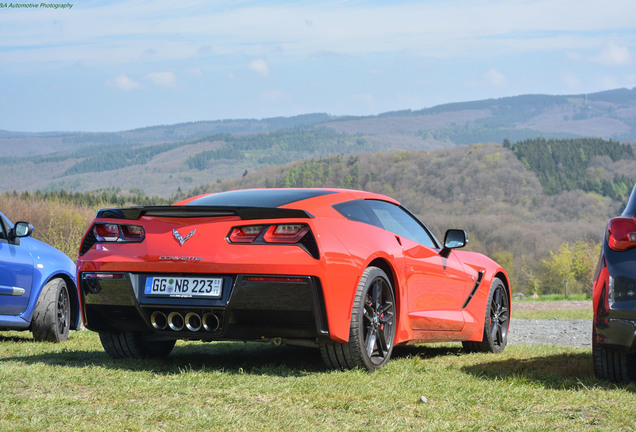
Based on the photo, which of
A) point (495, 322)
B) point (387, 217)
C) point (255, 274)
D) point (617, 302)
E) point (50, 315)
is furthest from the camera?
point (50, 315)

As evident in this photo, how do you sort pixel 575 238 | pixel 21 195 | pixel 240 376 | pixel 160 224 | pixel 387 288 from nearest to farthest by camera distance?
pixel 240 376 < pixel 160 224 < pixel 387 288 < pixel 21 195 < pixel 575 238

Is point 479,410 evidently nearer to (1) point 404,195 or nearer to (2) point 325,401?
(2) point 325,401

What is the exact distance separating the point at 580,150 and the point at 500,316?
649 ft

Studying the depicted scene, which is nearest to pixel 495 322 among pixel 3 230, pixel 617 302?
pixel 617 302

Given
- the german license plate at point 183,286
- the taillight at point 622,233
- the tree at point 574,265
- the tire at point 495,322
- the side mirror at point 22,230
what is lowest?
the tree at point 574,265

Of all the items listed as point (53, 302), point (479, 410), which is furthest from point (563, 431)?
point (53, 302)

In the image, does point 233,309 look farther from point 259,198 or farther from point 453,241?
point 453,241

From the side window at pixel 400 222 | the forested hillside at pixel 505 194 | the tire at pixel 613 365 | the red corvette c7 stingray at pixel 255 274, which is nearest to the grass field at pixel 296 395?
the tire at pixel 613 365

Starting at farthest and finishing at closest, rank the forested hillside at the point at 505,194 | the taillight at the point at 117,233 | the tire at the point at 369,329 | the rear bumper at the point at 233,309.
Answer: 1. the forested hillside at the point at 505,194
2. the taillight at the point at 117,233
3. the tire at the point at 369,329
4. the rear bumper at the point at 233,309

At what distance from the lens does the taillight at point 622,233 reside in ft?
17.1

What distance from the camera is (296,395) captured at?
4.64 meters

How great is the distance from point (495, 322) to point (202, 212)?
399 cm

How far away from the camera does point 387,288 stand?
6074mm

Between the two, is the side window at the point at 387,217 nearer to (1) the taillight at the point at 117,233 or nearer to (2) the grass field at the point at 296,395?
(2) the grass field at the point at 296,395
